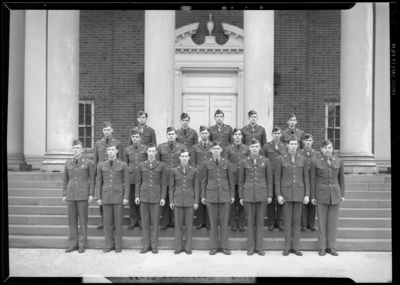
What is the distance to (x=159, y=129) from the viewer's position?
10703 millimetres

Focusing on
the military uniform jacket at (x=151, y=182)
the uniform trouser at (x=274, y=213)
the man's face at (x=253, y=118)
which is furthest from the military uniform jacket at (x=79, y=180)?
Result: the uniform trouser at (x=274, y=213)

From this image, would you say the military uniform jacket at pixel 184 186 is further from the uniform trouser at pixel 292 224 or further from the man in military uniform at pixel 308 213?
the man in military uniform at pixel 308 213

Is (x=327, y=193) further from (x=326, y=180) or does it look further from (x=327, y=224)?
(x=327, y=224)

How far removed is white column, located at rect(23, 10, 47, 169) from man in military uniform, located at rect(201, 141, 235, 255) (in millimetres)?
6342

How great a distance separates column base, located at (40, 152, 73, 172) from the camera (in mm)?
10953

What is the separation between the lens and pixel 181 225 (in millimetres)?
8586

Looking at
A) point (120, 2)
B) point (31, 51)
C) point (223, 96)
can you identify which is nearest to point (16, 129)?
point (31, 51)

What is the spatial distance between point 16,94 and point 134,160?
563cm

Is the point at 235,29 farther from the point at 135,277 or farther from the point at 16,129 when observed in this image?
the point at 135,277

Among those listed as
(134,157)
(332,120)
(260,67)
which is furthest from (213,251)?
(332,120)

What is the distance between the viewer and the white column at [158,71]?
34.9 feet

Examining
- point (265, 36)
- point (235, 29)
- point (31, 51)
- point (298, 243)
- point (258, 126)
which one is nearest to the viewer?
point (298, 243)

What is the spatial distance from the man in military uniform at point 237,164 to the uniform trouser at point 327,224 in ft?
4.61

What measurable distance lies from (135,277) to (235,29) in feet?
31.7
